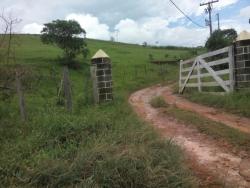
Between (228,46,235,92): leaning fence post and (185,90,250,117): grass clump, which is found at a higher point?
(228,46,235,92): leaning fence post

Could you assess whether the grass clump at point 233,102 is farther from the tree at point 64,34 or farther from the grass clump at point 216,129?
the tree at point 64,34

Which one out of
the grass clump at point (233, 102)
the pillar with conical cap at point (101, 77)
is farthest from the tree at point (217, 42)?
the pillar with conical cap at point (101, 77)

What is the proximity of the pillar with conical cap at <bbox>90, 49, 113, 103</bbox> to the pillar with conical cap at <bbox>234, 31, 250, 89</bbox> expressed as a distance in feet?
13.8

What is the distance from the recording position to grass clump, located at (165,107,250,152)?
627 centimetres

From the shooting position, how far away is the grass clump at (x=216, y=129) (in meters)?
6.27

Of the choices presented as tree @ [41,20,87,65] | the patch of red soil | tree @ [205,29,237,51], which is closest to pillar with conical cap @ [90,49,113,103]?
the patch of red soil

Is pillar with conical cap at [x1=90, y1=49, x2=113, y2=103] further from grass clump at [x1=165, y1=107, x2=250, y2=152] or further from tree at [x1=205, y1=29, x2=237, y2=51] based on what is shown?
tree at [x1=205, y1=29, x2=237, y2=51]

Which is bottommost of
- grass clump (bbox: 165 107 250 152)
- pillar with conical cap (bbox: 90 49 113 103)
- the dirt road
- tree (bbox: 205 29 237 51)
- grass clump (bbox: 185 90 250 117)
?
the dirt road

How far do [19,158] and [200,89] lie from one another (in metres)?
9.59

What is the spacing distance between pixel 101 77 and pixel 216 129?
569 cm

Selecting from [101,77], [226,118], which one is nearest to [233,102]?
[226,118]

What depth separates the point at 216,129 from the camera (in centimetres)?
726

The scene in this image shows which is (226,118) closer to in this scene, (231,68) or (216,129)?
(216,129)

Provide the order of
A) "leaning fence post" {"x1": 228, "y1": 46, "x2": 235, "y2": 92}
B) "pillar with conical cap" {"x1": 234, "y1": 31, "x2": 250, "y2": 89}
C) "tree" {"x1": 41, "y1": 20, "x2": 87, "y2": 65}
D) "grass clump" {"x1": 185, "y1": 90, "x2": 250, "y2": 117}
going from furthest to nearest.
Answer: "tree" {"x1": 41, "y1": 20, "x2": 87, "y2": 65}
"leaning fence post" {"x1": 228, "y1": 46, "x2": 235, "y2": 92}
"pillar with conical cap" {"x1": 234, "y1": 31, "x2": 250, "y2": 89}
"grass clump" {"x1": 185, "y1": 90, "x2": 250, "y2": 117}
